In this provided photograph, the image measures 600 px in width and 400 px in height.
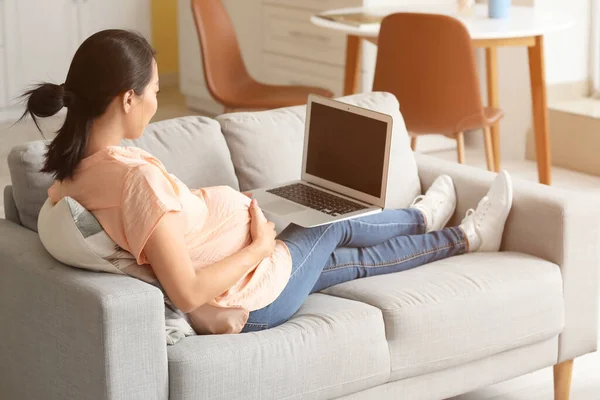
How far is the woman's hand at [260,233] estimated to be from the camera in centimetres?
227

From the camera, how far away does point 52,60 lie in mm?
6496

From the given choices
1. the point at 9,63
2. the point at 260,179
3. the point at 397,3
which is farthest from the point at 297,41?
the point at 260,179

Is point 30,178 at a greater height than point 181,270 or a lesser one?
greater

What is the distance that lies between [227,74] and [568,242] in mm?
2401

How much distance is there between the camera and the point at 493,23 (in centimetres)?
421

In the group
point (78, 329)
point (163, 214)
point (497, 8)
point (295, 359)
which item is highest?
point (497, 8)

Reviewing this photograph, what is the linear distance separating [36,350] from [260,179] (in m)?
0.79

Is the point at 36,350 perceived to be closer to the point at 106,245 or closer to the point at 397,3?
the point at 106,245

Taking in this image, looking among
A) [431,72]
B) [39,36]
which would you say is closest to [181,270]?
[431,72]

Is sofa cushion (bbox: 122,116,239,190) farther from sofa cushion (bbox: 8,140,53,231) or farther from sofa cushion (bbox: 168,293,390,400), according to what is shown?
sofa cushion (bbox: 168,293,390,400)

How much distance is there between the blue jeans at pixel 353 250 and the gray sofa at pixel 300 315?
0.04 m

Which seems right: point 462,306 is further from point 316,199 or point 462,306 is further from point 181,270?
point 181,270

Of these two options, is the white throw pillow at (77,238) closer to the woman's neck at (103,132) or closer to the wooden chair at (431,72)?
the woman's neck at (103,132)

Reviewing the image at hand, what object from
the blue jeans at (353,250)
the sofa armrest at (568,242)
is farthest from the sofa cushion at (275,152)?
the sofa armrest at (568,242)
